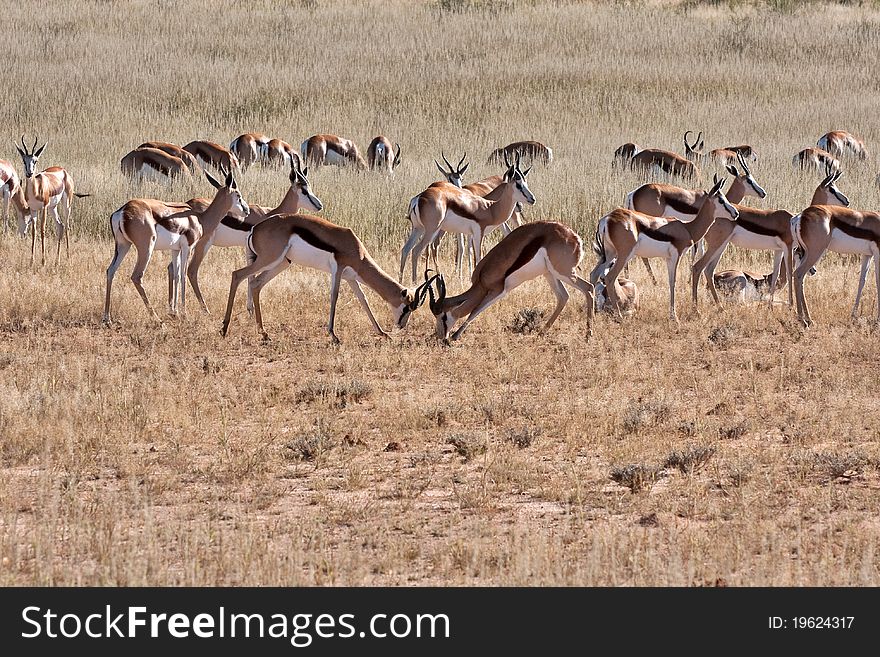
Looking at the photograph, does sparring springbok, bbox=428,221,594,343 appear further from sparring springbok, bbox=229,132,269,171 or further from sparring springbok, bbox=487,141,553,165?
sparring springbok, bbox=229,132,269,171

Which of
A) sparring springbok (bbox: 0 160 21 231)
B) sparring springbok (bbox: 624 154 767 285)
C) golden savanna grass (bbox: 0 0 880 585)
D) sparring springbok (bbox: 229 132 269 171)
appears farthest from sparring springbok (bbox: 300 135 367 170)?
sparring springbok (bbox: 624 154 767 285)

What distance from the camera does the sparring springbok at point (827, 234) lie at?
1254cm

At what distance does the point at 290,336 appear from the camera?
38.9ft

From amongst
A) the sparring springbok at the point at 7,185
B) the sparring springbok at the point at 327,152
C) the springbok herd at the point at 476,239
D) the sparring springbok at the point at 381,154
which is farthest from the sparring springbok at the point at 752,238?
the sparring springbok at the point at 327,152

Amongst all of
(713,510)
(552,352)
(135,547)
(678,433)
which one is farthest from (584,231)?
(135,547)

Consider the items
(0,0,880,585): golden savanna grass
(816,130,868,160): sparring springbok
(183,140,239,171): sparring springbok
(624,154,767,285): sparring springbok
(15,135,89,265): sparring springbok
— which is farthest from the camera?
(816,130,868,160): sparring springbok

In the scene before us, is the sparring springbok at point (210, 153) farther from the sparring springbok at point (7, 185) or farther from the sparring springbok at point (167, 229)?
the sparring springbok at point (167, 229)

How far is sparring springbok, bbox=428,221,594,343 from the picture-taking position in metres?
11.5

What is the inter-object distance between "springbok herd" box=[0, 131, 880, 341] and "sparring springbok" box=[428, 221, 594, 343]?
0.01m

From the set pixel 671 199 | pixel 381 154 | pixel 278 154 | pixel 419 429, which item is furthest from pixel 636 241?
pixel 381 154

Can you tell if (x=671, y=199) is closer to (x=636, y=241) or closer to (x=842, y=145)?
(x=636, y=241)

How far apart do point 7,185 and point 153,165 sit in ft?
11.6

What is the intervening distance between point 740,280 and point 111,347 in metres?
7.43
